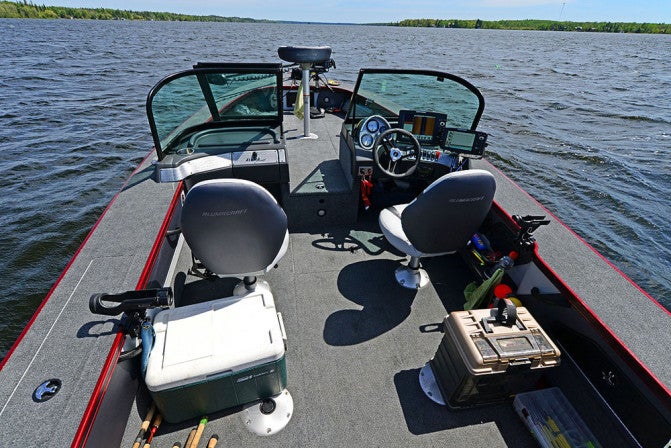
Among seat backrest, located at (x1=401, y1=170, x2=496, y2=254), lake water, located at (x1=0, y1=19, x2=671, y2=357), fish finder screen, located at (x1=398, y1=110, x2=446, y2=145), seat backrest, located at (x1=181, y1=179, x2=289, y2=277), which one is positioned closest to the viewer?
seat backrest, located at (x1=181, y1=179, x2=289, y2=277)

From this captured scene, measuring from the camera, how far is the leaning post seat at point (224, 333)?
1.94 metres

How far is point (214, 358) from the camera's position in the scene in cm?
195

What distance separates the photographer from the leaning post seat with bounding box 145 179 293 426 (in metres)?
1.94

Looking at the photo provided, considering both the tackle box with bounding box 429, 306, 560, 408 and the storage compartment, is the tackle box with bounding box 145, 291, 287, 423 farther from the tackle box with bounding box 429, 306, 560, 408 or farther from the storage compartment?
the storage compartment

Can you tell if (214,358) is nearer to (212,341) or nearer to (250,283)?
(212,341)

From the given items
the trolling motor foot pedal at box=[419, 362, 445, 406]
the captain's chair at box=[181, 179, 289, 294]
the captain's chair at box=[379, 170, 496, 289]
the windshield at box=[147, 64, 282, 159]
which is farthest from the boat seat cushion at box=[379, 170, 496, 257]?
the windshield at box=[147, 64, 282, 159]

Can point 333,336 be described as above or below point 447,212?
below

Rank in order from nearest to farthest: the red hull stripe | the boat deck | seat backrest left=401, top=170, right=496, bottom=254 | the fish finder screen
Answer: the red hull stripe → the boat deck → seat backrest left=401, top=170, right=496, bottom=254 → the fish finder screen

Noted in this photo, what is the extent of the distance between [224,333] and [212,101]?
9.98ft

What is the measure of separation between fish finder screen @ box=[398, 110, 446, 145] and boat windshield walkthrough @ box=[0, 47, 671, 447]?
0.35 metres

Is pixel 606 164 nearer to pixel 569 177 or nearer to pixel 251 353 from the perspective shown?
pixel 569 177

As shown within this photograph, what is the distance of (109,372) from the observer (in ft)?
5.56

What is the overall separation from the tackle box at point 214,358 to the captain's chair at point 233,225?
30cm

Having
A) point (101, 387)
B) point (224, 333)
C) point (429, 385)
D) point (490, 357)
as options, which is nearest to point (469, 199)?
point (490, 357)
